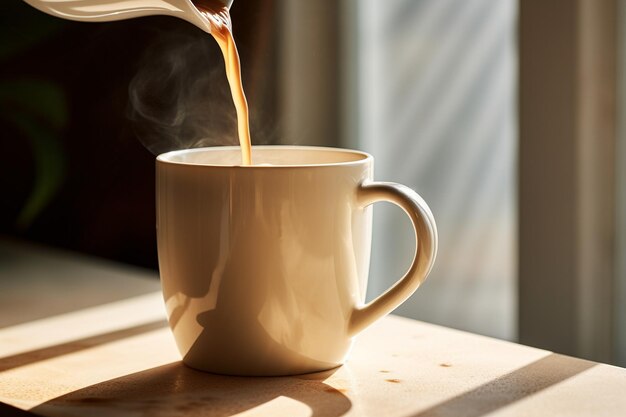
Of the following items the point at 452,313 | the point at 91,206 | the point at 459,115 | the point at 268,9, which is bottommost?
the point at 452,313

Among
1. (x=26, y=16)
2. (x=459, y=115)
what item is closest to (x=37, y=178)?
(x=26, y=16)

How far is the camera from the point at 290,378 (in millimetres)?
676

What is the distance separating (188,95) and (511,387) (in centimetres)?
61

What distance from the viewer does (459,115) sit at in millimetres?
1014

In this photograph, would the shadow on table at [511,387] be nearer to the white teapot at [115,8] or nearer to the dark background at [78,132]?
the white teapot at [115,8]

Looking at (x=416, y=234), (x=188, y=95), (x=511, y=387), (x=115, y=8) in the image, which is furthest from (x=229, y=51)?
(x=188, y=95)

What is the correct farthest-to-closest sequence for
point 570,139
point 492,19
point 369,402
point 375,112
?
1. point 375,112
2. point 492,19
3. point 570,139
4. point 369,402

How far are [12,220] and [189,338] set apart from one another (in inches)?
28.2

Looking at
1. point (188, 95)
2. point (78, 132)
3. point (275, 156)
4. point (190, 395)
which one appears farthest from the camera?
point (78, 132)

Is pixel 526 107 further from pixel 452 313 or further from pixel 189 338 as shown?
pixel 189 338

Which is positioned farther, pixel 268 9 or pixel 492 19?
pixel 268 9

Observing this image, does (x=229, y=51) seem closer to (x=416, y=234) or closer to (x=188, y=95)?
(x=416, y=234)

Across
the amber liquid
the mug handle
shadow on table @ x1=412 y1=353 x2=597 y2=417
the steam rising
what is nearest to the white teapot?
the amber liquid

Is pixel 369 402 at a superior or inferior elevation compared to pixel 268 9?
inferior
